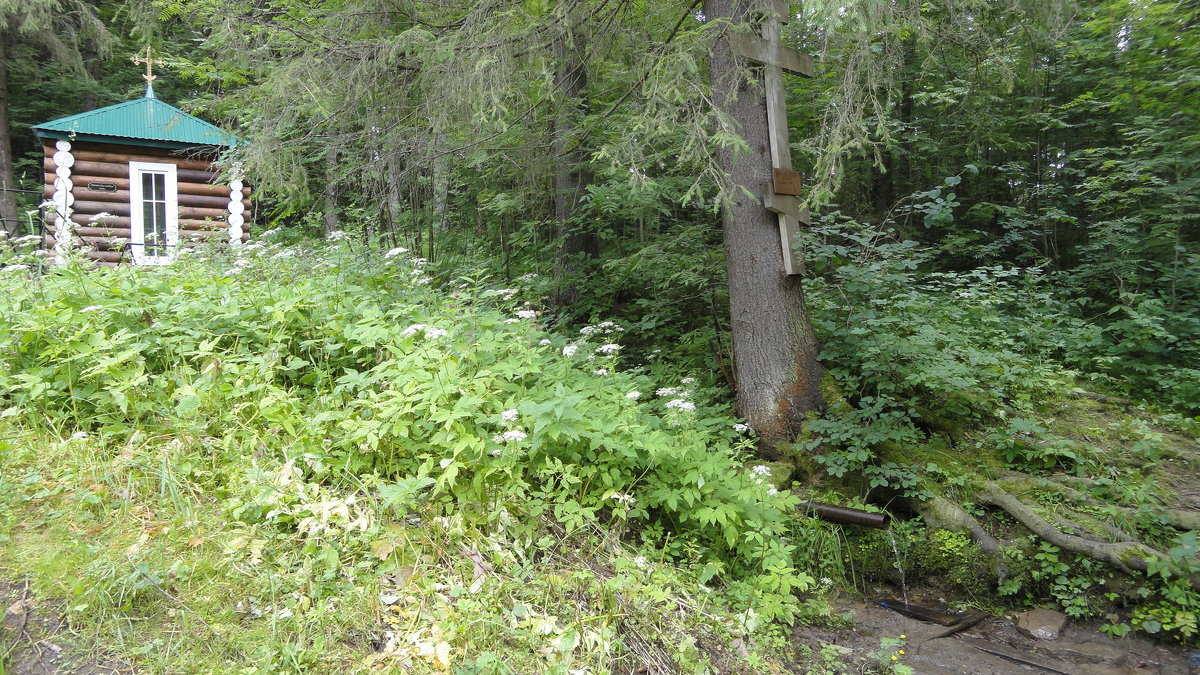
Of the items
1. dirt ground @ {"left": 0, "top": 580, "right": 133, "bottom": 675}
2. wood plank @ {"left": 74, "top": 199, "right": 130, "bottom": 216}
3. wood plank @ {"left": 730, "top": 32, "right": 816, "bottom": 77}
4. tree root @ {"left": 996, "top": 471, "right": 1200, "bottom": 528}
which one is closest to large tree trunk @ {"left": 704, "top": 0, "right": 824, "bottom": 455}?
wood plank @ {"left": 730, "top": 32, "right": 816, "bottom": 77}

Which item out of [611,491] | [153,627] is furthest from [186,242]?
[611,491]

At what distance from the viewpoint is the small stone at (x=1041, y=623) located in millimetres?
4207

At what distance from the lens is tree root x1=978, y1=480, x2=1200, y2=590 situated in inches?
164

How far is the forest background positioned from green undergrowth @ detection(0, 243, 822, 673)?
15 cm

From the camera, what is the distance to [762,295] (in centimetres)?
564

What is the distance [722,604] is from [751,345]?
2.56m

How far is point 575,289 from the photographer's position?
7.88 metres

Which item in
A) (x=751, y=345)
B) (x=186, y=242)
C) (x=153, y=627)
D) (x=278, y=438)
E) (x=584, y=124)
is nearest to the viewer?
(x=153, y=627)

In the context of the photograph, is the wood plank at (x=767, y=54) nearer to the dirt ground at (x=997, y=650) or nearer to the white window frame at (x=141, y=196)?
the dirt ground at (x=997, y=650)

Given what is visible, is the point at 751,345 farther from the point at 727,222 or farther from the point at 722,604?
the point at 722,604

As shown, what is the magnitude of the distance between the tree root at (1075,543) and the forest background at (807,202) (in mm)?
96

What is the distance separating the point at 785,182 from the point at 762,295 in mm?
984

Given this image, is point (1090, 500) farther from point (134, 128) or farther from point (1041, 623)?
point (134, 128)

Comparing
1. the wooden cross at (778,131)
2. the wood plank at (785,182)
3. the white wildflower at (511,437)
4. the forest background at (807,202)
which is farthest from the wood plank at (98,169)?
the white wildflower at (511,437)
